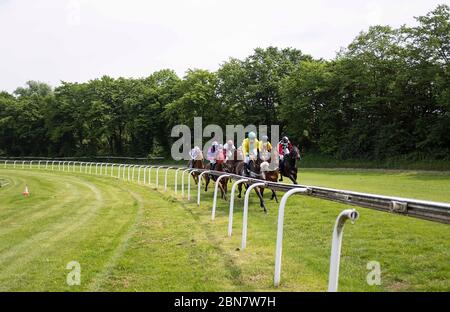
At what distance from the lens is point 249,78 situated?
5156 centimetres

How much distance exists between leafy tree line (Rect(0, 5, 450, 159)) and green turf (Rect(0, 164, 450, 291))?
2488 centimetres

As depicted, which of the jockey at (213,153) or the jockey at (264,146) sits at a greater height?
the jockey at (264,146)

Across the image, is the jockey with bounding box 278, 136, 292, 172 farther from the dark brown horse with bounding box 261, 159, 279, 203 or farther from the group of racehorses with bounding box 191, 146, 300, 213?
the dark brown horse with bounding box 261, 159, 279, 203

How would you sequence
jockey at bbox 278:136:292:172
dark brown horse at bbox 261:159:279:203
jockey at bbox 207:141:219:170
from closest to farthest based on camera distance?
1. dark brown horse at bbox 261:159:279:203
2. jockey at bbox 278:136:292:172
3. jockey at bbox 207:141:219:170

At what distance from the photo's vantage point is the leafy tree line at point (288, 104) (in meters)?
34.3

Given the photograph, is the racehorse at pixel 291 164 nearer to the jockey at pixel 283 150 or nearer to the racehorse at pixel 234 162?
the jockey at pixel 283 150

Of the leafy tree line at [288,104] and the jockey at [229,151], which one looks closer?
the jockey at [229,151]

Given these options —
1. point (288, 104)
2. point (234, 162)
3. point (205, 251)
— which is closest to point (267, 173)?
point (234, 162)

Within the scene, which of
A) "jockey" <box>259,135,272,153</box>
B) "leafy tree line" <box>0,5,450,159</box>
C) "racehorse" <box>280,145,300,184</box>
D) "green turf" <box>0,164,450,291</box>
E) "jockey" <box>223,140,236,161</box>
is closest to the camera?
"green turf" <box>0,164,450,291</box>

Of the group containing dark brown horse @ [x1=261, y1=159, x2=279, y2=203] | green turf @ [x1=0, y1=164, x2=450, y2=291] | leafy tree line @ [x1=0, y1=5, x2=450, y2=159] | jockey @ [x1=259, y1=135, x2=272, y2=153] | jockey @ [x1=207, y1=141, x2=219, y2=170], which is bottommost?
green turf @ [x1=0, y1=164, x2=450, y2=291]

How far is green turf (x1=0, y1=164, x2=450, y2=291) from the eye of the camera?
16.8 ft

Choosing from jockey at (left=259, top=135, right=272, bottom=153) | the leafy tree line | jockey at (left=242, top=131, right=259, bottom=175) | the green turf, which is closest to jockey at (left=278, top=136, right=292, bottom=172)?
jockey at (left=259, top=135, right=272, bottom=153)

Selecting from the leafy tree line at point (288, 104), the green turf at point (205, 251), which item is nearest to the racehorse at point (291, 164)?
the green turf at point (205, 251)

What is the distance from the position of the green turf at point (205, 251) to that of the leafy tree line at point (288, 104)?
2488 cm
